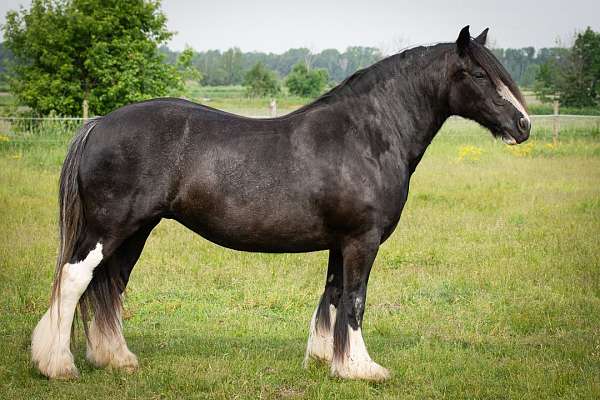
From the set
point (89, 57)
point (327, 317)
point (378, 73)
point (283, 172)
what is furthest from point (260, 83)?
point (283, 172)

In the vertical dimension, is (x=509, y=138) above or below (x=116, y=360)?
above

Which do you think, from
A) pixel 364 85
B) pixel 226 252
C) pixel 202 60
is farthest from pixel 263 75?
pixel 202 60

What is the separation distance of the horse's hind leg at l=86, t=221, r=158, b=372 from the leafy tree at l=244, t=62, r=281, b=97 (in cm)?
4665

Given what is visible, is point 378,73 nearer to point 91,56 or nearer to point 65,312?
point 65,312

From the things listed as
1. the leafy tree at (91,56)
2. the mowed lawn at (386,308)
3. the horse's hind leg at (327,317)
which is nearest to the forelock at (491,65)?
the horse's hind leg at (327,317)

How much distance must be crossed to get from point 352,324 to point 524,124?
180 centimetres

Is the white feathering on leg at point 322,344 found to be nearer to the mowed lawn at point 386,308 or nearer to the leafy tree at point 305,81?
the mowed lawn at point 386,308

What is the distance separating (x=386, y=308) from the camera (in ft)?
23.2

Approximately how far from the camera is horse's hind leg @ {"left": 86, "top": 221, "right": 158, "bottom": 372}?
5.00m

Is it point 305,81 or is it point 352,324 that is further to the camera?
point 305,81

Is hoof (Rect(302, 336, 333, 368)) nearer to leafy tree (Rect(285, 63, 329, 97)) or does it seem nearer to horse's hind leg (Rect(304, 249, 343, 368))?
horse's hind leg (Rect(304, 249, 343, 368))

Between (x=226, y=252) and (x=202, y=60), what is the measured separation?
106 metres

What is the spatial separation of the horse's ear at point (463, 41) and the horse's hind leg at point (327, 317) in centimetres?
165

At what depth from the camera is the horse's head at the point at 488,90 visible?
4.75 m
